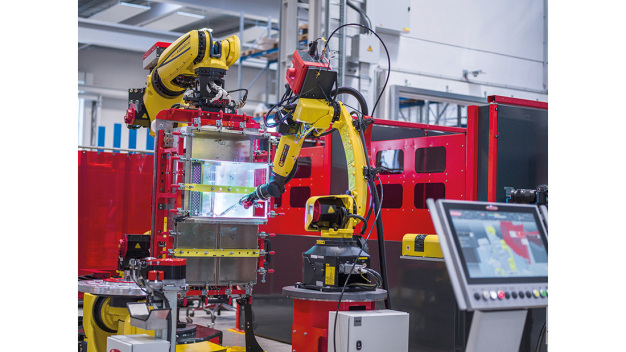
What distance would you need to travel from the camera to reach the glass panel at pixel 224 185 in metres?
5.09

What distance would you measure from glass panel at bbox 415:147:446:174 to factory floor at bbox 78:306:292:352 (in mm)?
2120

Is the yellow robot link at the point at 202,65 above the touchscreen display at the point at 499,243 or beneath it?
above

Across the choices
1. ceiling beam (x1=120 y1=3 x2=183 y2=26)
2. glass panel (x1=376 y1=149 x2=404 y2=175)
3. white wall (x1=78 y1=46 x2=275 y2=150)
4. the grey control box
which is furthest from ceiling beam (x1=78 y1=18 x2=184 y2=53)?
the grey control box

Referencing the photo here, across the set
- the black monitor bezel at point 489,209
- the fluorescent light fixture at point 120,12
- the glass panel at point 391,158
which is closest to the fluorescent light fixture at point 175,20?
the fluorescent light fixture at point 120,12

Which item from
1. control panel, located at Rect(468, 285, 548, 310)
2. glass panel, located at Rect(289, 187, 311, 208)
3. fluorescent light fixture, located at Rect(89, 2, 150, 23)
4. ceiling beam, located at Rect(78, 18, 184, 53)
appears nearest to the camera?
control panel, located at Rect(468, 285, 548, 310)

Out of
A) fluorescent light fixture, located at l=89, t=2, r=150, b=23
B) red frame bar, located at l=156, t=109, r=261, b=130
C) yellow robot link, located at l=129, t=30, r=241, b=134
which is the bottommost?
red frame bar, located at l=156, t=109, r=261, b=130

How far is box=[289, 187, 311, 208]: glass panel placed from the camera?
6913 millimetres

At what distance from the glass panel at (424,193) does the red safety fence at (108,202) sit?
185 inches

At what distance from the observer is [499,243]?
286 cm

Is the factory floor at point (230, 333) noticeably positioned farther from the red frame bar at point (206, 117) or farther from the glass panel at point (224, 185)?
the red frame bar at point (206, 117)

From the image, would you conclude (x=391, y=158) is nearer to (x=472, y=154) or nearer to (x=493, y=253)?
(x=472, y=154)

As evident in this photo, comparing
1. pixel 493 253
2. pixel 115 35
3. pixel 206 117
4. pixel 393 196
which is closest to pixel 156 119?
pixel 206 117

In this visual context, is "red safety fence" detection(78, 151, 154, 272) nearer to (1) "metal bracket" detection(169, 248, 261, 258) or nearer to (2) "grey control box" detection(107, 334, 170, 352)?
(1) "metal bracket" detection(169, 248, 261, 258)

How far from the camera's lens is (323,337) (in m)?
4.57
